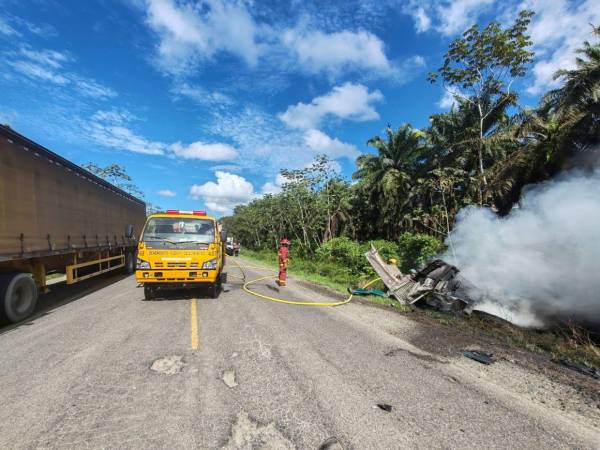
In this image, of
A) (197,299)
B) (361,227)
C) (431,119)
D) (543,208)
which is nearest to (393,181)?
(431,119)

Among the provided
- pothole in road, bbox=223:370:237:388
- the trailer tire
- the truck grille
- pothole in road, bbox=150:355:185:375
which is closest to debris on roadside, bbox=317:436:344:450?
pothole in road, bbox=223:370:237:388

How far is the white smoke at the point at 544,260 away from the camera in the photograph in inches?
240

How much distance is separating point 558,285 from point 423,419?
5.41 meters

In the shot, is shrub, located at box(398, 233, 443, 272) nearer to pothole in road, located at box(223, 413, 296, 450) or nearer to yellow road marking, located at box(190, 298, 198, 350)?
yellow road marking, located at box(190, 298, 198, 350)

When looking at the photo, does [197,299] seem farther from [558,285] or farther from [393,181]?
[393,181]

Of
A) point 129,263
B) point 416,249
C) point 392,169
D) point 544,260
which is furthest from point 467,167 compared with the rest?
point 129,263

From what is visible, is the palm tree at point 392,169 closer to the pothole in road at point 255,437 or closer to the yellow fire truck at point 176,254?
the yellow fire truck at point 176,254

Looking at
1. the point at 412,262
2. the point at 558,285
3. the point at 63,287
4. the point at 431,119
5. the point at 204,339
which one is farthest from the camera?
the point at 431,119

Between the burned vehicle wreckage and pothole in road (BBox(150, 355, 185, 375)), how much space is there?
6.00 m

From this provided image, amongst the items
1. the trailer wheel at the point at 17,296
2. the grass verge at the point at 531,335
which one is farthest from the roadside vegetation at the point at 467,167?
the trailer wheel at the point at 17,296

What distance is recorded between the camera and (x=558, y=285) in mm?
6398

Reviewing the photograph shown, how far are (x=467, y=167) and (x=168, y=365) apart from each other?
80.9 feet

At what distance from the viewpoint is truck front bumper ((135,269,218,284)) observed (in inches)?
292

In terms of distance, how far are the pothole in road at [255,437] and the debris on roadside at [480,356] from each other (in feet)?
10.6
